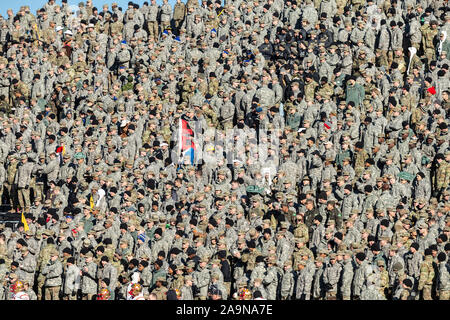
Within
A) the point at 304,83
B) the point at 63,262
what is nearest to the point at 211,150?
the point at 304,83

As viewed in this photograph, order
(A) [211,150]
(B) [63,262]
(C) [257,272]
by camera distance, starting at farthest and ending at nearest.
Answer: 1. (A) [211,150]
2. (B) [63,262]
3. (C) [257,272]

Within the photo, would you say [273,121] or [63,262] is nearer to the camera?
[63,262]

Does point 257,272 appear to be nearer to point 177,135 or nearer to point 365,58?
point 177,135

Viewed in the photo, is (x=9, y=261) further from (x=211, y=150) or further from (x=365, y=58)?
Result: (x=365, y=58)

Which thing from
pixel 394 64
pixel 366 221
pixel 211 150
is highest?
pixel 394 64

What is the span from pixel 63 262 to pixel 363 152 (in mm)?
9887

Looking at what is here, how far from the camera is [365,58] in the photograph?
4291 cm

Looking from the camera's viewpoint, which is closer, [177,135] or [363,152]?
[363,152]

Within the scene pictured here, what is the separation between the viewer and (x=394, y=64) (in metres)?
42.9

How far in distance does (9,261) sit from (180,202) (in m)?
5.41
